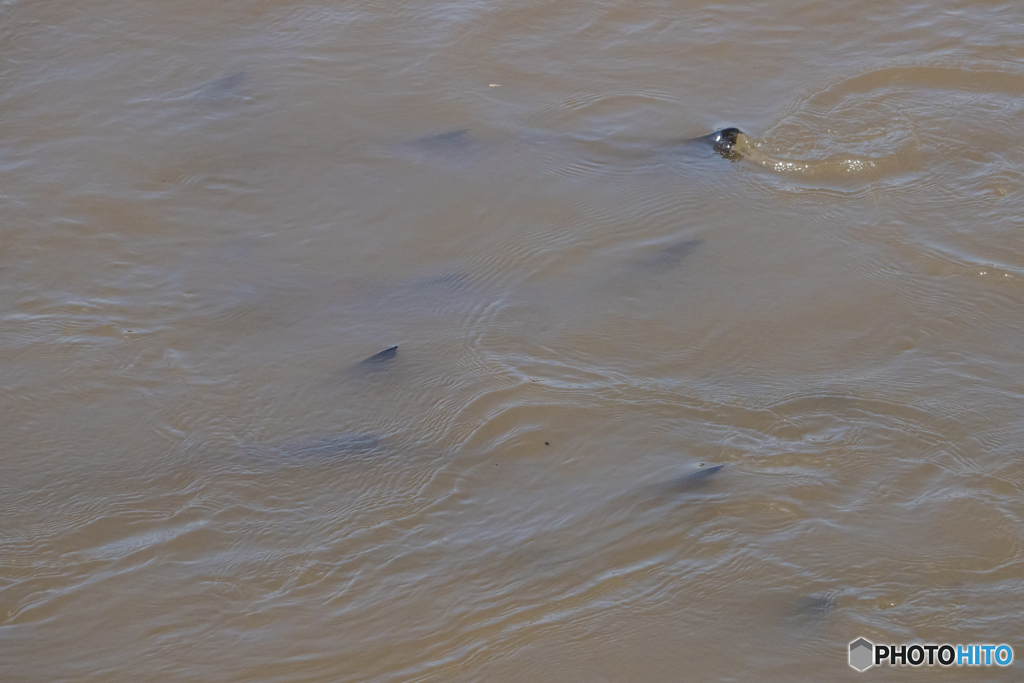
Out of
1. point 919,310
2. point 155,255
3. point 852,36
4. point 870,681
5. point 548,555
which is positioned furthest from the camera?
point 852,36

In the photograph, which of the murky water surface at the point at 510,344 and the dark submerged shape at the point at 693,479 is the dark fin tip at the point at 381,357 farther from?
the dark submerged shape at the point at 693,479

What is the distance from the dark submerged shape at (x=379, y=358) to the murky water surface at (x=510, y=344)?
0.01 meters

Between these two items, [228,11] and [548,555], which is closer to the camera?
[548,555]

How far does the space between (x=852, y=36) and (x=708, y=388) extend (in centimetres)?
307

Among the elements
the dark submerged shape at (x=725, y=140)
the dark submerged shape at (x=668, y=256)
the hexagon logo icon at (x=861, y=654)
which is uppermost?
the dark submerged shape at (x=725, y=140)

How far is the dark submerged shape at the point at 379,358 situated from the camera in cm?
375

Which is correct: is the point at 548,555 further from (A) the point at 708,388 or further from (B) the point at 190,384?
(B) the point at 190,384

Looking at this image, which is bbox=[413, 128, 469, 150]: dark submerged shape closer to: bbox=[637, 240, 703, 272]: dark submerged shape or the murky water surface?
the murky water surface

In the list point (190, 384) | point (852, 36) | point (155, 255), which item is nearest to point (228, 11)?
point (155, 255)

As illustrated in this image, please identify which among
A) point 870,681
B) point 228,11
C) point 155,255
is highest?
point 228,11

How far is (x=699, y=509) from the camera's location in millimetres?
3195

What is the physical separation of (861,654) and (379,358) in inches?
79.4

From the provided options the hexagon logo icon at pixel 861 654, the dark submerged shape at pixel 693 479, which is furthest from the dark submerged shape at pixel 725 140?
the hexagon logo icon at pixel 861 654

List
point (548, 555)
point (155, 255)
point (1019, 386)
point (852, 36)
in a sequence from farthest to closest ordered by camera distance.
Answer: point (852, 36) < point (155, 255) < point (1019, 386) < point (548, 555)
